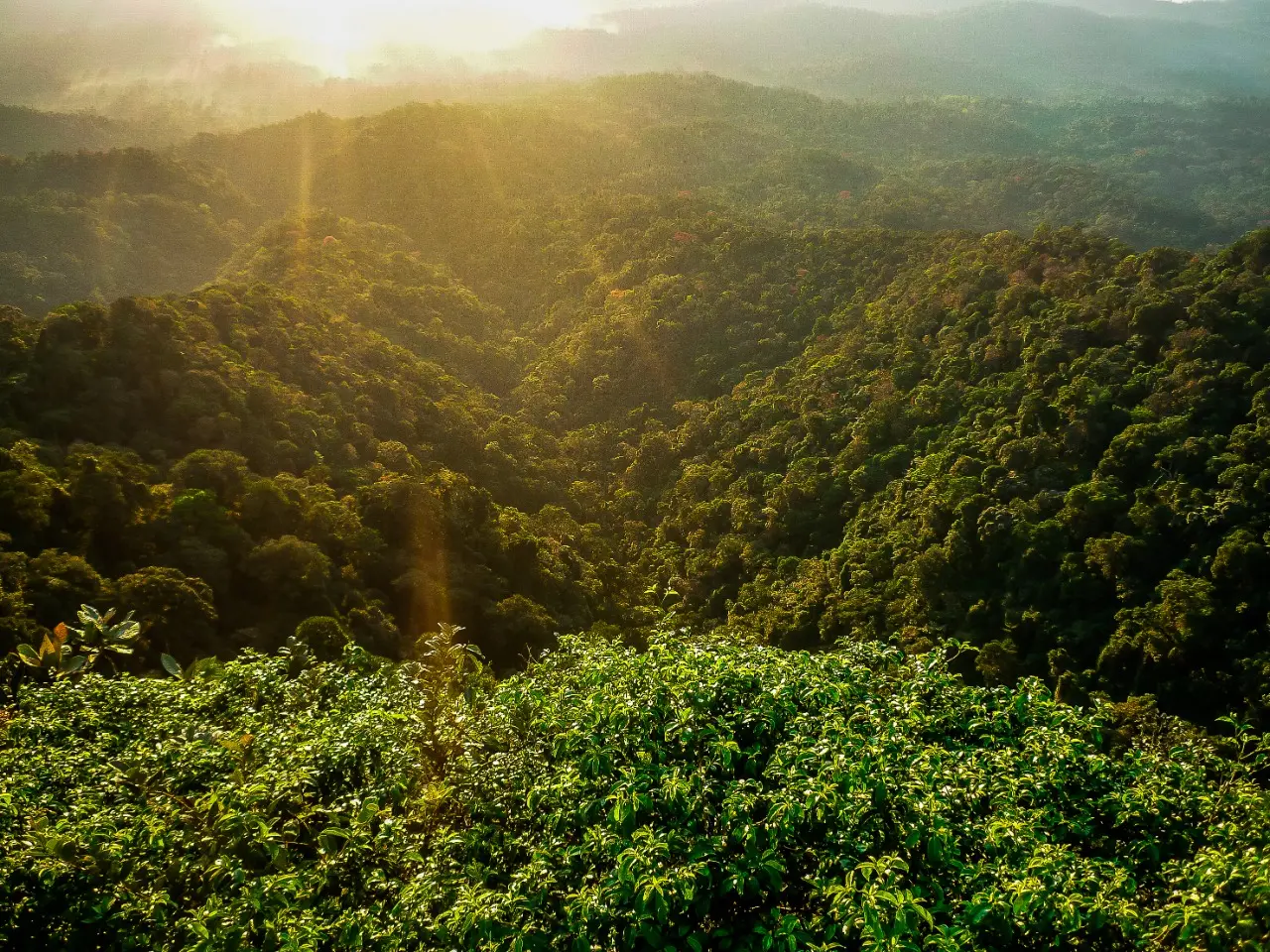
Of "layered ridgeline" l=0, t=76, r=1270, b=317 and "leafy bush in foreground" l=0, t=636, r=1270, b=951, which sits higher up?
"layered ridgeline" l=0, t=76, r=1270, b=317

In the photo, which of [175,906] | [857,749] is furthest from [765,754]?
[175,906]

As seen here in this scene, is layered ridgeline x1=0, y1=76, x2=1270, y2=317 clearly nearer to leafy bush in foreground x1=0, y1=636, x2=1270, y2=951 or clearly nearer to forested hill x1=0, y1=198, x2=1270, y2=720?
forested hill x1=0, y1=198, x2=1270, y2=720

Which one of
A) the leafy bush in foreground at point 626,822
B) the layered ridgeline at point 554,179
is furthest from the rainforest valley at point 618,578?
the layered ridgeline at point 554,179

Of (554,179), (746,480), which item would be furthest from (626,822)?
(554,179)

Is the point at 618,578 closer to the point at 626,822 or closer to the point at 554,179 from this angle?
the point at 626,822

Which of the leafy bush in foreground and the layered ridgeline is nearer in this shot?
the leafy bush in foreground

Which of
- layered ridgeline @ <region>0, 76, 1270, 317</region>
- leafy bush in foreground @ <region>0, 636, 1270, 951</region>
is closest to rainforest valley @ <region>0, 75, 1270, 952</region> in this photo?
leafy bush in foreground @ <region>0, 636, 1270, 951</region>

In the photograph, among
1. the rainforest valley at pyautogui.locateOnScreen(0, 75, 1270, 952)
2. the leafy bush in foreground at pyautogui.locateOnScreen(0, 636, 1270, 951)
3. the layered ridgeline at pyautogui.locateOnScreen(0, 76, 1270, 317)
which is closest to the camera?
the leafy bush in foreground at pyautogui.locateOnScreen(0, 636, 1270, 951)
